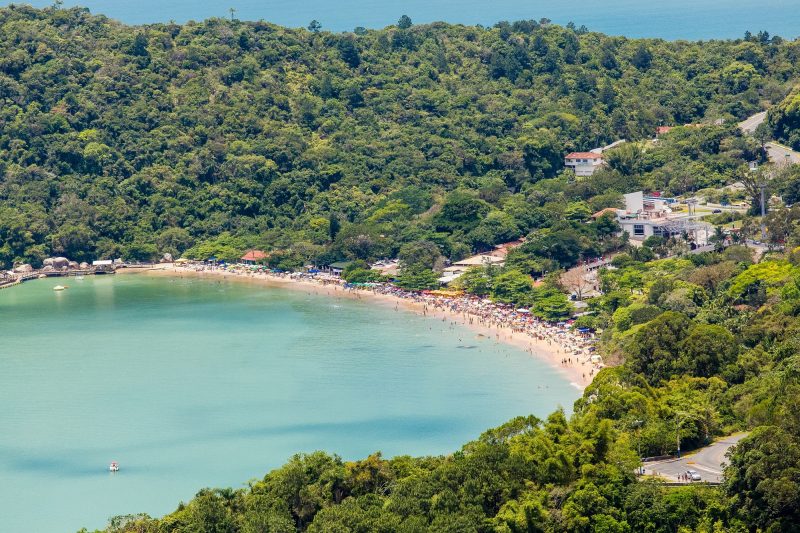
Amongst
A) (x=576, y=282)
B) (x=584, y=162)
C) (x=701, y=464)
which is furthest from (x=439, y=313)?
(x=701, y=464)

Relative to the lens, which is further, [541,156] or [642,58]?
[642,58]

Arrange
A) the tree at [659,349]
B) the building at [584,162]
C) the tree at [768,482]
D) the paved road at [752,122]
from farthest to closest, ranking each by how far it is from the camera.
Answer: the building at [584,162] < the paved road at [752,122] < the tree at [659,349] < the tree at [768,482]

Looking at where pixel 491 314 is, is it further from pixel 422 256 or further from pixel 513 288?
pixel 422 256

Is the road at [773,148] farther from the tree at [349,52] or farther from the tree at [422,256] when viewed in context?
the tree at [349,52]

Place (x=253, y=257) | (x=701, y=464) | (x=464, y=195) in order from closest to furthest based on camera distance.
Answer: (x=701, y=464), (x=464, y=195), (x=253, y=257)

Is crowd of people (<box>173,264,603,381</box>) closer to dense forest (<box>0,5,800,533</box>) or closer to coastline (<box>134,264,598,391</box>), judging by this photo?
coastline (<box>134,264,598,391</box>)

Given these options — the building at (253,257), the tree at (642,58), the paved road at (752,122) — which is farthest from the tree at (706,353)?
the tree at (642,58)

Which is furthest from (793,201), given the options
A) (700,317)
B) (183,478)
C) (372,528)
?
(372,528)

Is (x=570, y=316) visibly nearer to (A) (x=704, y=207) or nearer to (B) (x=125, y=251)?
(A) (x=704, y=207)

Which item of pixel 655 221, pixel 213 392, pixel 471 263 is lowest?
pixel 213 392
